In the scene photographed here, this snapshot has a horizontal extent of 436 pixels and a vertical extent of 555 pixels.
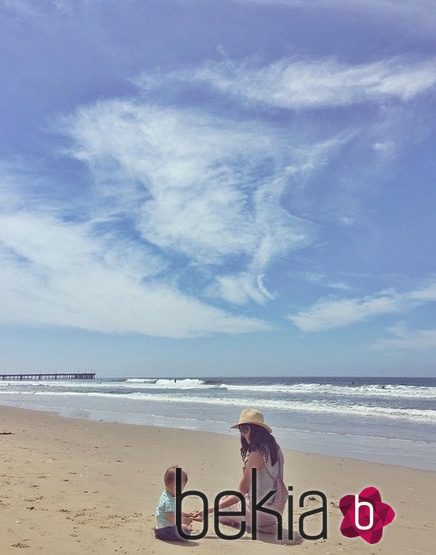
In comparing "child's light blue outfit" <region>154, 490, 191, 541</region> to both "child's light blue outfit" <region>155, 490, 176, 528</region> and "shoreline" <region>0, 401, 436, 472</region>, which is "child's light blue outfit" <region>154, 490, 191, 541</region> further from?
"shoreline" <region>0, 401, 436, 472</region>

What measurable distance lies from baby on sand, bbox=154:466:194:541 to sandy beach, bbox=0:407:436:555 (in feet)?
0.48

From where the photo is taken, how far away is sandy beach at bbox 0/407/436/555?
5129 millimetres

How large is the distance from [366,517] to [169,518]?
8.19ft

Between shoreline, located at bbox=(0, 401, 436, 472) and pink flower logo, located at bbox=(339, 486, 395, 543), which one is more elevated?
pink flower logo, located at bbox=(339, 486, 395, 543)

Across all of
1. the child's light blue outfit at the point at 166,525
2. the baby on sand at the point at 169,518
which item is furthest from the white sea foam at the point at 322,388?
the child's light blue outfit at the point at 166,525

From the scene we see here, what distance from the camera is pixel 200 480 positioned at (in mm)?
8703

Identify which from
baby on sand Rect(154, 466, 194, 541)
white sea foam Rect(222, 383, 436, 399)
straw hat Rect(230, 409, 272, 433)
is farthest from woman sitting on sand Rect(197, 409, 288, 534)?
white sea foam Rect(222, 383, 436, 399)

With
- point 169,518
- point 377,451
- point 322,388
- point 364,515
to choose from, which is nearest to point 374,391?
point 322,388

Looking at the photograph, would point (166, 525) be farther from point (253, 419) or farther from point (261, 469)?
point (253, 419)

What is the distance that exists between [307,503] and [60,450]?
6.40m

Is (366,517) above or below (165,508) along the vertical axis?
below

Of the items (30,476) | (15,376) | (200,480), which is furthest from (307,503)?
(15,376)

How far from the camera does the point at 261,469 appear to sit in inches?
213

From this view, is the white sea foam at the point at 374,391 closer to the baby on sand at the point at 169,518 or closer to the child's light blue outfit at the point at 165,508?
the baby on sand at the point at 169,518
